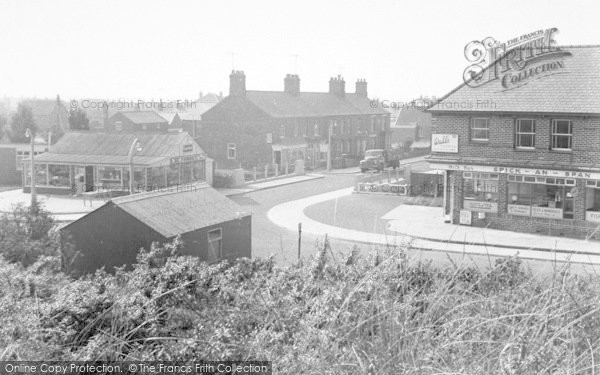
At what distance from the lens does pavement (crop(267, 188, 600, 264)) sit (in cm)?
2423

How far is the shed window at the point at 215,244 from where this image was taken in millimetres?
19156

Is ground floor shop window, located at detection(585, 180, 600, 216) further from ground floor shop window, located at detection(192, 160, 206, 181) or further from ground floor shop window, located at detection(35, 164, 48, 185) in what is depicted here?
ground floor shop window, located at detection(35, 164, 48, 185)

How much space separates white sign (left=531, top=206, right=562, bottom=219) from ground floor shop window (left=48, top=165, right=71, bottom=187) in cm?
2569

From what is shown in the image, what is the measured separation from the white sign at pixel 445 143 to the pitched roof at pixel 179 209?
1254 centimetres

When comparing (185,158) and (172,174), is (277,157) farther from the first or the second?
(172,174)

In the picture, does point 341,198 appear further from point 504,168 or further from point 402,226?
point 504,168

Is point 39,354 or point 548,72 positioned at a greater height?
→ point 548,72

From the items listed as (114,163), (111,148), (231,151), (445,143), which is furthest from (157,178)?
(231,151)

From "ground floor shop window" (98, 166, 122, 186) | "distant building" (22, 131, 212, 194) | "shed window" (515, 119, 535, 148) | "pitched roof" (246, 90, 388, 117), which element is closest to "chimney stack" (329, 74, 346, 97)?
"pitched roof" (246, 90, 388, 117)

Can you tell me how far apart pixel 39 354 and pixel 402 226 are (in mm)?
25238

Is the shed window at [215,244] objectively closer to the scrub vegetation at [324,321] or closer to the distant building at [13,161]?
the scrub vegetation at [324,321]

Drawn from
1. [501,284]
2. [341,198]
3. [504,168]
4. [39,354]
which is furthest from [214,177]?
[39,354]

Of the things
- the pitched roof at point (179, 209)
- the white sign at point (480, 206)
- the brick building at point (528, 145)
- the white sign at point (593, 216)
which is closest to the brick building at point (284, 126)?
the brick building at point (528, 145)

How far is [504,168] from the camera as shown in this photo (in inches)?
1115
